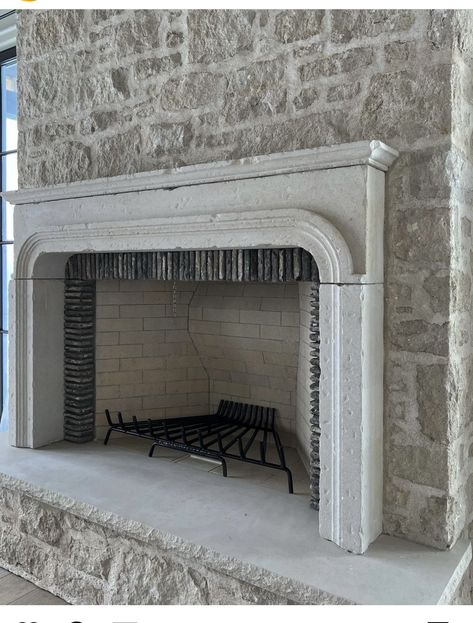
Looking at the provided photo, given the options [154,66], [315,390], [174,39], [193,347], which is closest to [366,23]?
[174,39]

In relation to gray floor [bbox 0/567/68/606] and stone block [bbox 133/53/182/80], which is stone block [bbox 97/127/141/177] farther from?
gray floor [bbox 0/567/68/606]

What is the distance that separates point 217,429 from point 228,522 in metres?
0.90

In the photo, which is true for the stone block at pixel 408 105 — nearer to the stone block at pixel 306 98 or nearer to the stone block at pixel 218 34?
the stone block at pixel 306 98

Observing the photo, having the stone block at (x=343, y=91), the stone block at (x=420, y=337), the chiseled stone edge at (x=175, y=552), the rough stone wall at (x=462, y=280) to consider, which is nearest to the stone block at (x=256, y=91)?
the stone block at (x=343, y=91)

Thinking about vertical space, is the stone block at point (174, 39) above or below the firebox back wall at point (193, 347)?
above

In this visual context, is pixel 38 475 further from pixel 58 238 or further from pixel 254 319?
pixel 254 319

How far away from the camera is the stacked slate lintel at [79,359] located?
2881 mm

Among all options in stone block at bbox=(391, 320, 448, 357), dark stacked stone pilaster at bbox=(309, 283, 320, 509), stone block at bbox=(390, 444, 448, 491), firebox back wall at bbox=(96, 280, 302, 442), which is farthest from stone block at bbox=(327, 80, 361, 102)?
stone block at bbox=(390, 444, 448, 491)

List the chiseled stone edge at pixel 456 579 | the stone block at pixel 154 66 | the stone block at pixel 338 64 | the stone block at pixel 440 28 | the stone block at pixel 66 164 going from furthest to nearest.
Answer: the stone block at pixel 66 164, the stone block at pixel 154 66, the stone block at pixel 338 64, the stone block at pixel 440 28, the chiseled stone edge at pixel 456 579

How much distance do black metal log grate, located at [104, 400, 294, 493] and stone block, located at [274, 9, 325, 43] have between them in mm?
1708

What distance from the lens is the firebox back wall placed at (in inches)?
112
